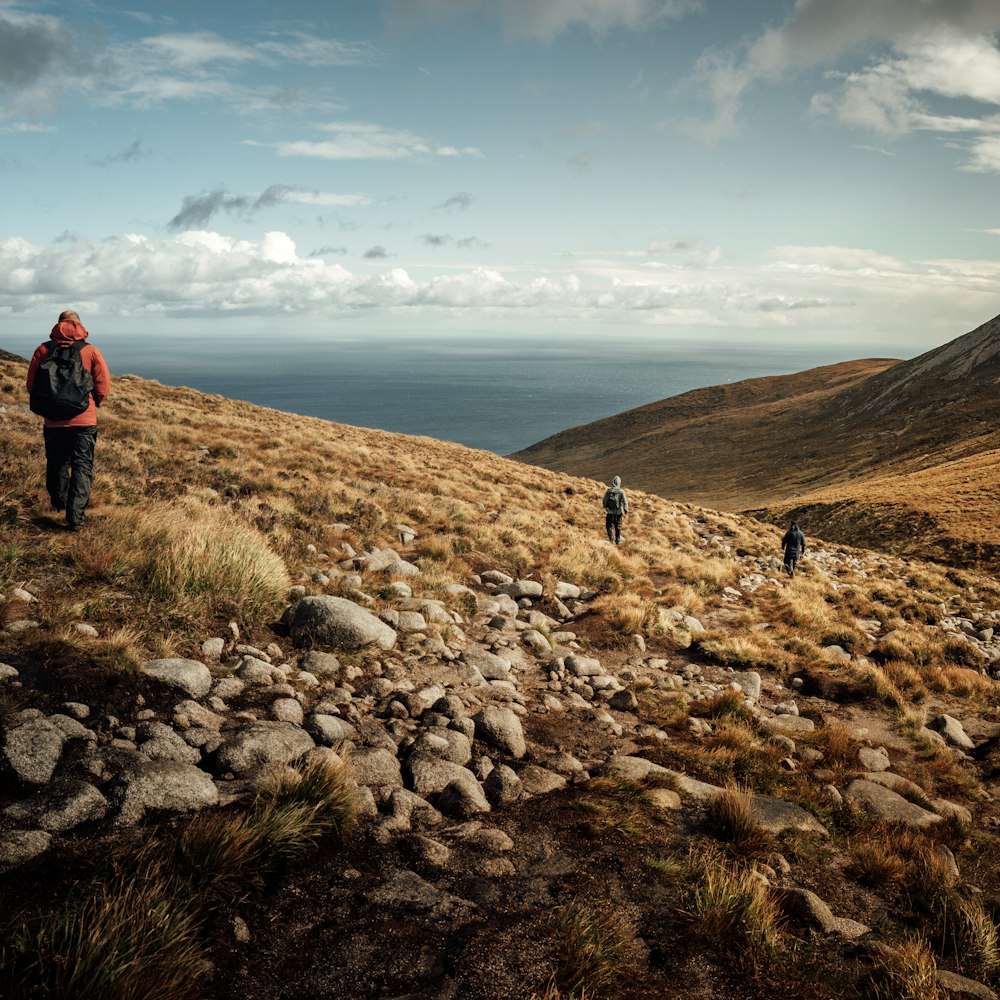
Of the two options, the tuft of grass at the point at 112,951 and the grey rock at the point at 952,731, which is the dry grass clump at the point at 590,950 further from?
the grey rock at the point at 952,731

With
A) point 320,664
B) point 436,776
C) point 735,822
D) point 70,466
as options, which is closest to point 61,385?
point 70,466

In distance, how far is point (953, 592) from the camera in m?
21.6

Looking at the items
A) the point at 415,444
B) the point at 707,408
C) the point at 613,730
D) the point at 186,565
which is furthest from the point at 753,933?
the point at 707,408

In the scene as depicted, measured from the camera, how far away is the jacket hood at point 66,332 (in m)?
8.29

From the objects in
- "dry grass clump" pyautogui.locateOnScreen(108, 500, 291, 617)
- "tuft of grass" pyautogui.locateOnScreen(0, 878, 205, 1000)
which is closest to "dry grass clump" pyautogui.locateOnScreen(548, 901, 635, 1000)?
"tuft of grass" pyautogui.locateOnScreen(0, 878, 205, 1000)

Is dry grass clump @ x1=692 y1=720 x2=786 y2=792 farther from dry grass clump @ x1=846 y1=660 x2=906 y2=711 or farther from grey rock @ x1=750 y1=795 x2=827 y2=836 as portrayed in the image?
dry grass clump @ x1=846 y1=660 x2=906 y2=711

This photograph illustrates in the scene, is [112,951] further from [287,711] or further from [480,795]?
[287,711]

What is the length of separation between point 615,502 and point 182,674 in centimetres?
1533

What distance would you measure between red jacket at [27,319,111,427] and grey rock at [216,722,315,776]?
18.6ft

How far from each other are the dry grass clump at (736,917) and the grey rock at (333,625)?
453 centimetres

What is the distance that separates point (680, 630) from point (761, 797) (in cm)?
599

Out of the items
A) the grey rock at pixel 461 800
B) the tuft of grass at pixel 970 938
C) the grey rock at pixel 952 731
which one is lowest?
the grey rock at pixel 952 731

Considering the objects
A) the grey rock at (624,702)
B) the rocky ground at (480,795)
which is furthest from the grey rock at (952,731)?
the grey rock at (624,702)

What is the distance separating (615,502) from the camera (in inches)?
758
